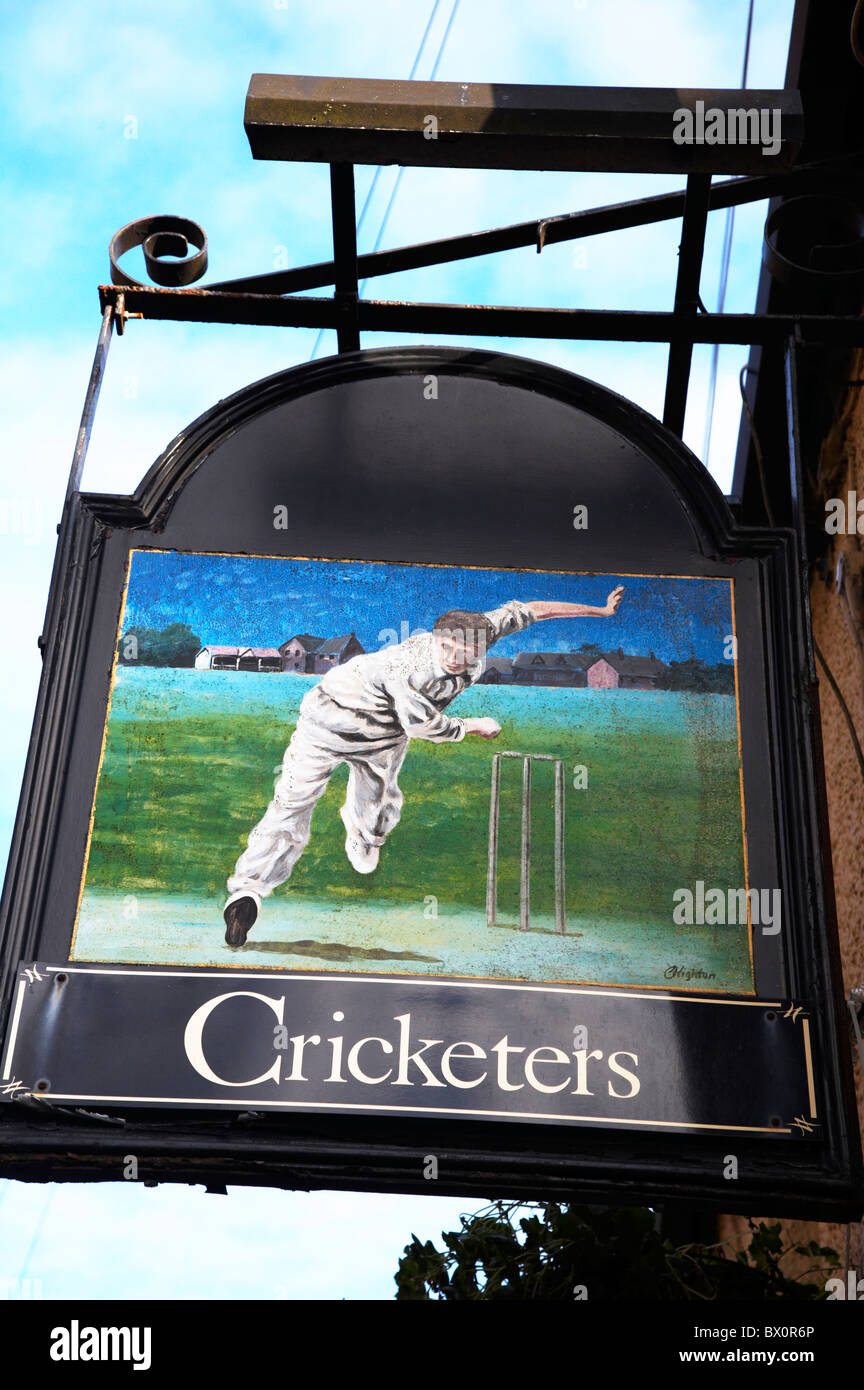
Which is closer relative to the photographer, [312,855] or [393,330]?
[312,855]

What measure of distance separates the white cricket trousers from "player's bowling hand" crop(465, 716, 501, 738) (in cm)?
19

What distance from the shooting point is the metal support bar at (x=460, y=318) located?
17.0 ft

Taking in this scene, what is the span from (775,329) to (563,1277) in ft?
9.88

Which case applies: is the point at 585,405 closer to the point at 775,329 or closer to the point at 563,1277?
the point at 775,329

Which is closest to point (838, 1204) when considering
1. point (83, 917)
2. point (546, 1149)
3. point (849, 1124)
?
point (849, 1124)

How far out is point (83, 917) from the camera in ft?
12.8

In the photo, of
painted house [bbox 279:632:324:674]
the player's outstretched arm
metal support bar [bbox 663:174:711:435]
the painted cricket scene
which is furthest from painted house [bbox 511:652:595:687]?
metal support bar [bbox 663:174:711:435]

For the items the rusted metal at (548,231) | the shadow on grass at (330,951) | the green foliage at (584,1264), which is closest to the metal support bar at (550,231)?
the rusted metal at (548,231)

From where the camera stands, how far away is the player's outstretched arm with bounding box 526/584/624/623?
451cm
